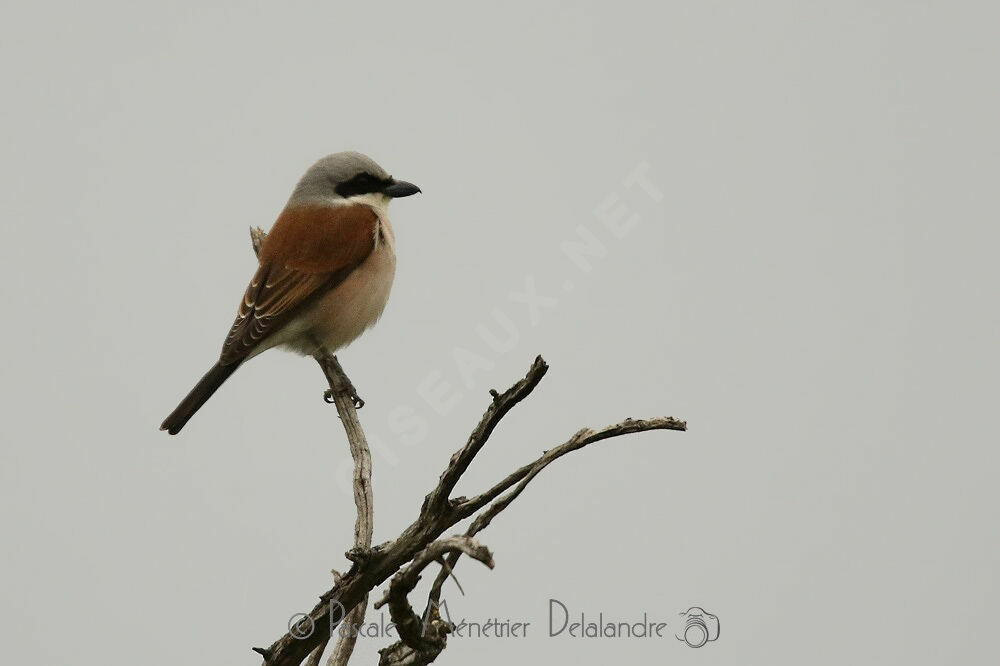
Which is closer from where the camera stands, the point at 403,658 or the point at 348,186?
the point at 403,658

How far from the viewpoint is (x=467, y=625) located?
150 inches

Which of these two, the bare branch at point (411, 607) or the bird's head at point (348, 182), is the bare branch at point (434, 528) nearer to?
the bare branch at point (411, 607)

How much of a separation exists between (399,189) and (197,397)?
2074 mm

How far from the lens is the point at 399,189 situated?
691cm

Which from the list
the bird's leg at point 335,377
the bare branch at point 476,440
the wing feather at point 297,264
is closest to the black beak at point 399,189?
the wing feather at point 297,264

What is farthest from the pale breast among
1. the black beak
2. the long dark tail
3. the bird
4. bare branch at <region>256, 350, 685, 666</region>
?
bare branch at <region>256, 350, 685, 666</region>

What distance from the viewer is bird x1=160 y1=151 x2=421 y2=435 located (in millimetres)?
6105

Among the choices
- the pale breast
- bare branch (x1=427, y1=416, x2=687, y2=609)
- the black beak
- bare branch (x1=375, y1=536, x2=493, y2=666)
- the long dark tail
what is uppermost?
the black beak

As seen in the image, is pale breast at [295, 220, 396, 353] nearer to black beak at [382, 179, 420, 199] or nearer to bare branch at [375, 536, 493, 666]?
black beak at [382, 179, 420, 199]

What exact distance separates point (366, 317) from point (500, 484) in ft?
10.0

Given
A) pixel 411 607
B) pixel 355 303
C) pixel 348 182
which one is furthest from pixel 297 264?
pixel 411 607

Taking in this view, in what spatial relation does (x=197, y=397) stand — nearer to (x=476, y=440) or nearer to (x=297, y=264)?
(x=297, y=264)

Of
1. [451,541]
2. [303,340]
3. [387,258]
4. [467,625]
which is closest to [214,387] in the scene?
[303,340]

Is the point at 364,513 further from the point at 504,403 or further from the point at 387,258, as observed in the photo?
Result: the point at 387,258
